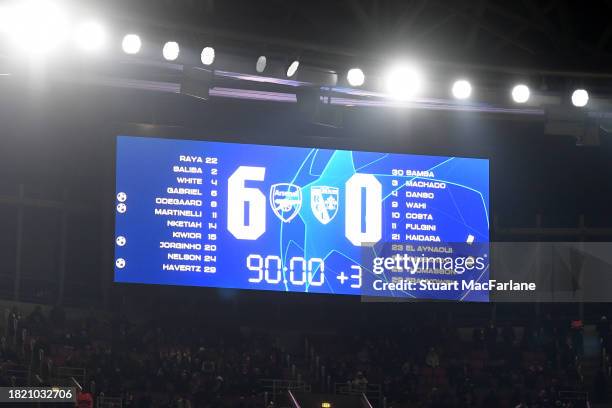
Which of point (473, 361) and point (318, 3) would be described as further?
point (473, 361)

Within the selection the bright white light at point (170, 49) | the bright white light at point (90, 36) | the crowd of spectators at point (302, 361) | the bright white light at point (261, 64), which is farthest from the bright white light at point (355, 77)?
the crowd of spectators at point (302, 361)

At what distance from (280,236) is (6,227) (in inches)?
362

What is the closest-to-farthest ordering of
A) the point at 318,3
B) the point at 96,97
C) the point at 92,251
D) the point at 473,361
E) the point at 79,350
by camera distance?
the point at 318,3
the point at 96,97
the point at 79,350
the point at 473,361
the point at 92,251

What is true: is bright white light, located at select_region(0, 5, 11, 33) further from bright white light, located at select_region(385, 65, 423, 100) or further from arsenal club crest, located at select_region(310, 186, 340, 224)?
arsenal club crest, located at select_region(310, 186, 340, 224)

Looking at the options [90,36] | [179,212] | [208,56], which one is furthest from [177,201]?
[90,36]

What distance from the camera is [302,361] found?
17797mm

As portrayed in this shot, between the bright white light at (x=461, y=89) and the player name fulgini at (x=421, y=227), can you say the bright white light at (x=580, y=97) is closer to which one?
the bright white light at (x=461, y=89)

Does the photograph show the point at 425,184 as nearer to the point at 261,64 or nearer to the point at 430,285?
the point at 430,285

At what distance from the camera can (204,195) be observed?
12281mm

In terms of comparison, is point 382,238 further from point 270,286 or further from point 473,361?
point 473,361

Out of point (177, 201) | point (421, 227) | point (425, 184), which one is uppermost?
point (425, 184)

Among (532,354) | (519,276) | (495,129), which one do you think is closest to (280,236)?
(495,129)

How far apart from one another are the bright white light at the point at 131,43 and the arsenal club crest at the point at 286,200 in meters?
3.96

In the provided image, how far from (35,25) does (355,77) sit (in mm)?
2752
